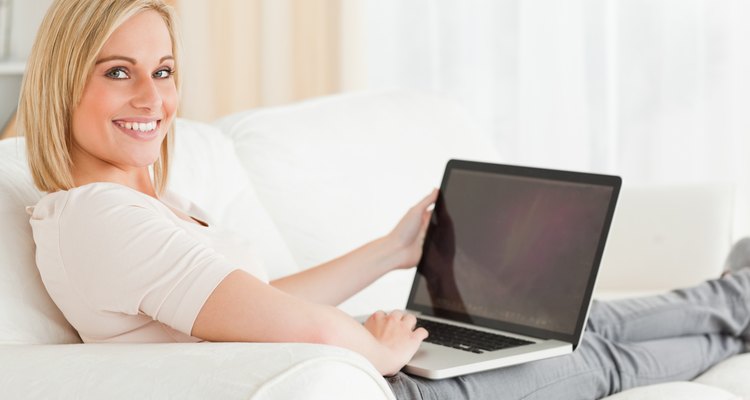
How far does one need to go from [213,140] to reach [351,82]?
1.32m

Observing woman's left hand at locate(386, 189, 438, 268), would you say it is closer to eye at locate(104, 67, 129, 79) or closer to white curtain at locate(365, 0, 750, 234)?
eye at locate(104, 67, 129, 79)

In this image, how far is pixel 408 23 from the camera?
3.36 m

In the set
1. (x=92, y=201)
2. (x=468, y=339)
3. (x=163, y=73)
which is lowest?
(x=468, y=339)

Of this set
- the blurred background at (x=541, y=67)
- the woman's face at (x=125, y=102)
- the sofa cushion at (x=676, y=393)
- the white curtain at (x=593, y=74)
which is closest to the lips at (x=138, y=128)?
the woman's face at (x=125, y=102)

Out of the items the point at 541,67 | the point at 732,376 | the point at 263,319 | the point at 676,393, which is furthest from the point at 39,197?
the point at 541,67

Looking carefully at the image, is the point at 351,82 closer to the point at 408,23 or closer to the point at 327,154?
the point at 408,23

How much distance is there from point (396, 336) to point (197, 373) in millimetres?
365

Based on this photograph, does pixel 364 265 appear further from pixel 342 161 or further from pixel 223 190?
pixel 342 161

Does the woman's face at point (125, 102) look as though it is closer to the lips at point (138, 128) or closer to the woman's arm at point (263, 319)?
the lips at point (138, 128)

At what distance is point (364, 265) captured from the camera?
5.46 feet

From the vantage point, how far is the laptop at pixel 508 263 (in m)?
1.42

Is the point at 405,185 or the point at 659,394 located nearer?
the point at 659,394

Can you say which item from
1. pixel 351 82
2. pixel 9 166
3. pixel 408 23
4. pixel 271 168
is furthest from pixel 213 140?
pixel 408 23

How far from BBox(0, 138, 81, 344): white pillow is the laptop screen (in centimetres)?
58
